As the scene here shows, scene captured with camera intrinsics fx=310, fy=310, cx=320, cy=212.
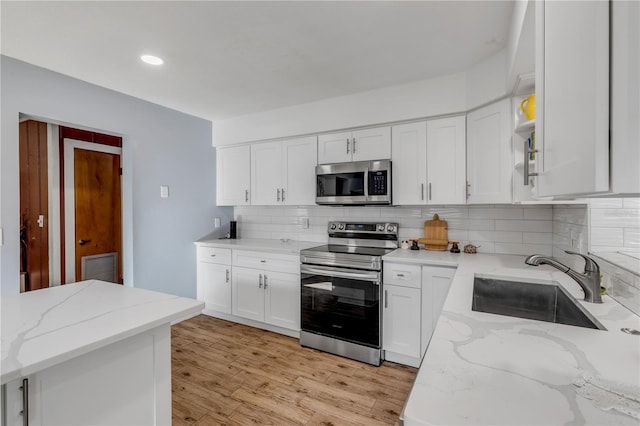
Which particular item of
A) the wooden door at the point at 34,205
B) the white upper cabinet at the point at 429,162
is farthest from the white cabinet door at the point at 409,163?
the wooden door at the point at 34,205

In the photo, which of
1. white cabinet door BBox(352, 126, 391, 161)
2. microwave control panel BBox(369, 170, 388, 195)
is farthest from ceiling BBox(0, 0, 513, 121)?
microwave control panel BBox(369, 170, 388, 195)

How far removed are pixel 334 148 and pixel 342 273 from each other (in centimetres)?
123

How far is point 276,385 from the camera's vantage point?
225 centimetres

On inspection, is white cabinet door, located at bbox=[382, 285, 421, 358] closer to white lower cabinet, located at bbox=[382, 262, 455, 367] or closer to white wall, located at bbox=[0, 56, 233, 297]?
white lower cabinet, located at bbox=[382, 262, 455, 367]

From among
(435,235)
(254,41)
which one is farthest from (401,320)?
(254,41)

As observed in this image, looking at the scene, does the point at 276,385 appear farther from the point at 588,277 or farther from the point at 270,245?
the point at 588,277

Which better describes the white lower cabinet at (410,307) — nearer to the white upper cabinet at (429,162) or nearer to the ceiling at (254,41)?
the white upper cabinet at (429,162)

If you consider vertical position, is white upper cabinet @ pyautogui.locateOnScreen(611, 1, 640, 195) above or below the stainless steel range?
above

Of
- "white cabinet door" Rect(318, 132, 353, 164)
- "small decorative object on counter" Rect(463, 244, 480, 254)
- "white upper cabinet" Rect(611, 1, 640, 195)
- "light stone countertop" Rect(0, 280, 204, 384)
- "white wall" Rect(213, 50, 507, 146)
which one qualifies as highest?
"white wall" Rect(213, 50, 507, 146)

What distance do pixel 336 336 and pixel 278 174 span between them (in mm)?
1789

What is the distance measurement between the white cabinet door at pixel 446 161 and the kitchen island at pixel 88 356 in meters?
2.09

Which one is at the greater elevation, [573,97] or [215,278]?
[573,97]

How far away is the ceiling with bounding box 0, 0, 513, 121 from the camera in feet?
5.57

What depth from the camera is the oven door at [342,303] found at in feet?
8.38
